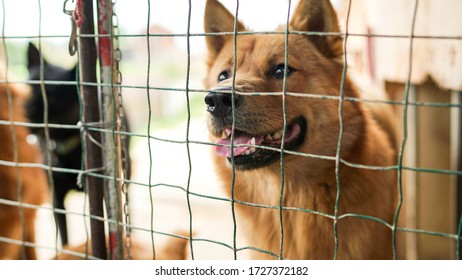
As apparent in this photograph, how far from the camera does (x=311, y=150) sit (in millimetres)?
2465


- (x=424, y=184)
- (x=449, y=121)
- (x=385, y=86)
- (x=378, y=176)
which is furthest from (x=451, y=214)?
(x=378, y=176)

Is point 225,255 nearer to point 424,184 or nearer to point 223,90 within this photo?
point 424,184

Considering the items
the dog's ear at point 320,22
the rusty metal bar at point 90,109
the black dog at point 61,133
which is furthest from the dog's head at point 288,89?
the black dog at point 61,133

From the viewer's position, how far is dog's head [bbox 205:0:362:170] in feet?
7.03

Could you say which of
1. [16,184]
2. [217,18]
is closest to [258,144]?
[217,18]

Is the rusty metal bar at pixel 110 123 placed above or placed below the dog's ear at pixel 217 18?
below

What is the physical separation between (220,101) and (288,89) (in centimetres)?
62

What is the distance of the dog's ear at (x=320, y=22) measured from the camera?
233 cm

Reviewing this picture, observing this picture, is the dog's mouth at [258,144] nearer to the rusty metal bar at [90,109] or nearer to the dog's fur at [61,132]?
the rusty metal bar at [90,109]

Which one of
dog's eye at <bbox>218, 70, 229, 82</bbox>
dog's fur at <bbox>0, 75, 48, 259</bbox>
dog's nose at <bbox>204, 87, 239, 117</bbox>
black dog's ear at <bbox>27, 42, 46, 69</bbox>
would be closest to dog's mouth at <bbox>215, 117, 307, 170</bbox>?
dog's nose at <bbox>204, 87, 239, 117</bbox>

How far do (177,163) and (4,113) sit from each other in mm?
5603

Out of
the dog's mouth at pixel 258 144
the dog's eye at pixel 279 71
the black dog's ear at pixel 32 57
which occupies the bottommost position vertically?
the dog's mouth at pixel 258 144

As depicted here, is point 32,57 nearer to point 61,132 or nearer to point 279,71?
point 61,132

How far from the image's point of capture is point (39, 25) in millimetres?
2076
